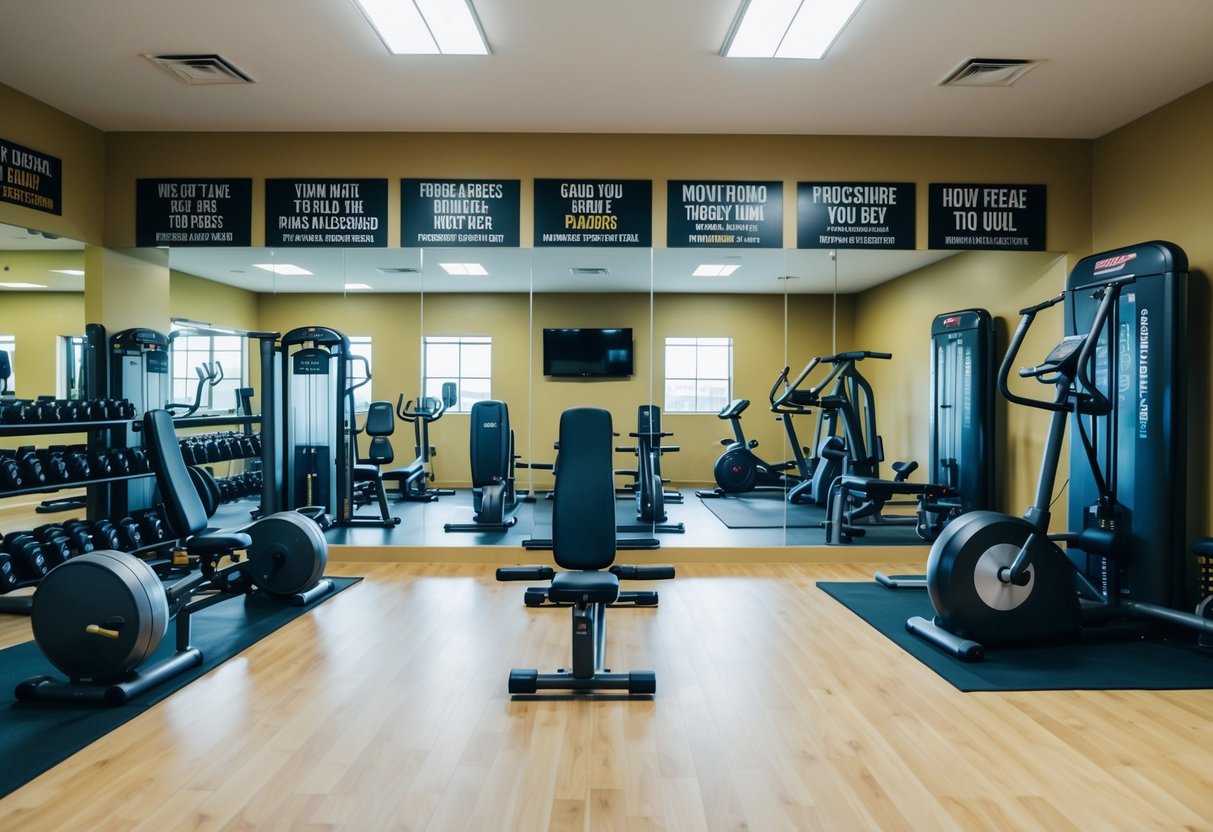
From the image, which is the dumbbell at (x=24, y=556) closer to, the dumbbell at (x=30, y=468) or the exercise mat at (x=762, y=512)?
the dumbbell at (x=30, y=468)

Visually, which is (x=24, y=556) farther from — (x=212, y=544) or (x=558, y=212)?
(x=558, y=212)

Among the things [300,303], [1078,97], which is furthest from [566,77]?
[1078,97]

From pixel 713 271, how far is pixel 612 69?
170 cm

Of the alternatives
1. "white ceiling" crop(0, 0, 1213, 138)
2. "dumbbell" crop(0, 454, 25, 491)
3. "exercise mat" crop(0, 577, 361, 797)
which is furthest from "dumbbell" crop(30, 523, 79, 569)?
"white ceiling" crop(0, 0, 1213, 138)

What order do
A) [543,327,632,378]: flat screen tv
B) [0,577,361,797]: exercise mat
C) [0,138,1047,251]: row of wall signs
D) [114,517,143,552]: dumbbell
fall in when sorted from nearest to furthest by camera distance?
[0,577,361,797]: exercise mat < [114,517,143,552]: dumbbell < [0,138,1047,251]: row of wall signs < [543,327,632,378]: flat screen tv

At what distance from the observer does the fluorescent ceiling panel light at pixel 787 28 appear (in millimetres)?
3119

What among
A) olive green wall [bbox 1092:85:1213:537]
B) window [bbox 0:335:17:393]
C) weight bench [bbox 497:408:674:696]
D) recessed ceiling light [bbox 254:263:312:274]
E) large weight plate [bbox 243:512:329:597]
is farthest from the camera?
window [bbox 0:335:17:393]

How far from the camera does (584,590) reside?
8.46 feet

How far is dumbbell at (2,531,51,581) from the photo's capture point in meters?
3.53

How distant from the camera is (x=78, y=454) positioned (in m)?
4.02

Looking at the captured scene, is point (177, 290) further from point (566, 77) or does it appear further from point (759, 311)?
point (759, 311)

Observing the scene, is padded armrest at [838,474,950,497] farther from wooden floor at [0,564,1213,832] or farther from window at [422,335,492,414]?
window at [422,335,492,414]

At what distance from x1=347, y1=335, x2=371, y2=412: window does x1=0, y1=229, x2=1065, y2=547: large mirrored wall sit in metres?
0.03

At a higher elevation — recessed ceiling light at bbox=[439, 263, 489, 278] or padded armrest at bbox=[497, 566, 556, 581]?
recessed ceiling light at bbox=[439, 263, 489, 278]
